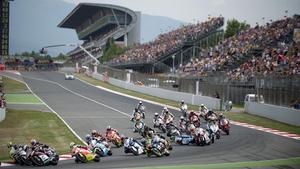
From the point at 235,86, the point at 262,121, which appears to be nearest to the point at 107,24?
the point at 235,86

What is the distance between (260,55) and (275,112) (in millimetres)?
15125

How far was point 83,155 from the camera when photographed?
82.2ft

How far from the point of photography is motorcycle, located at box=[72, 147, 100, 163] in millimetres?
25016

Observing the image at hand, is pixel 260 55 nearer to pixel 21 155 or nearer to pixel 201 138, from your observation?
pixel 201 138

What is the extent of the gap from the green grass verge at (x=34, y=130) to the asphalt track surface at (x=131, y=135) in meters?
1.15

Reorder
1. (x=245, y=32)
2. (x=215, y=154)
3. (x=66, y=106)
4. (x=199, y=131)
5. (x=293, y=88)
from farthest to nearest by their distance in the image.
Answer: (x=245, y=32) < (x=66, y=106) < (x=293, y=88) < (x=199, y=131) < (x=215, y=154)

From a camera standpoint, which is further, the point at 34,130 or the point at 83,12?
the point at 83,12

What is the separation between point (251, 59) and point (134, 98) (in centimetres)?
1532

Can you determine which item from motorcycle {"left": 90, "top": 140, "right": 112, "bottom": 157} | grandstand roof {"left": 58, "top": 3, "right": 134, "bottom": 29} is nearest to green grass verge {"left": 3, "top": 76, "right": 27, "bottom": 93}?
motorcycle {"left": 90, "top": 140, "right": 112, "bottom": 157}

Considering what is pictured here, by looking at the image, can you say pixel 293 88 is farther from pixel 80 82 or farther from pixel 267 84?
pixel 80 82

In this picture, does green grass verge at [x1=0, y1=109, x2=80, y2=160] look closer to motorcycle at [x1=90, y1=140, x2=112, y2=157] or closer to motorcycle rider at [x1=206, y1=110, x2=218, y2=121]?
motorcycle at [x1=90, y1=140, x2=112, y2=157]

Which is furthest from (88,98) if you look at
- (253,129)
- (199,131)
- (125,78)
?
(199,131)

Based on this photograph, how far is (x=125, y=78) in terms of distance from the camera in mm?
79812

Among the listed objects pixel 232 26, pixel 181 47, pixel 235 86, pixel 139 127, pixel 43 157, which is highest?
pixel 232 26
